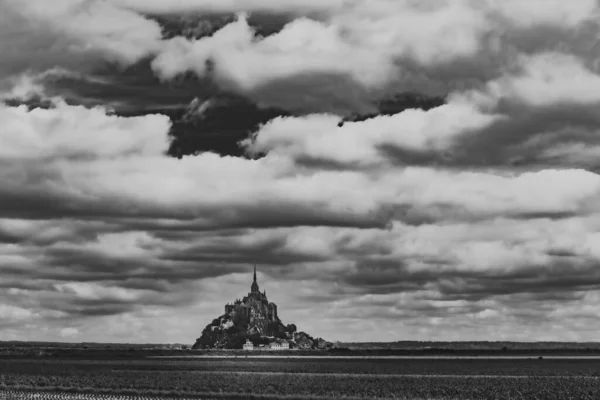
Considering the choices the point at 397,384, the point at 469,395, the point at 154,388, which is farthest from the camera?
the point at 397,384

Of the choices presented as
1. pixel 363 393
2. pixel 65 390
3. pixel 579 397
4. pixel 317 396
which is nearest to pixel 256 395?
pixel 317 396

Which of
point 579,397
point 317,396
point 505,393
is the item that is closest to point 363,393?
point 317,396

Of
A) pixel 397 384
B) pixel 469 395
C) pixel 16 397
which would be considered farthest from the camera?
pixel 397 384

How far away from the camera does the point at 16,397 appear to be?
86.1 m

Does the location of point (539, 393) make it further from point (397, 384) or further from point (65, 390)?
point (65, 390)

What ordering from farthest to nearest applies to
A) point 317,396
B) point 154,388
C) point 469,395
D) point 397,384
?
point 397,384
point 154,388
point 469,395
point 317,396

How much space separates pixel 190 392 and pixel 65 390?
58.6 feet

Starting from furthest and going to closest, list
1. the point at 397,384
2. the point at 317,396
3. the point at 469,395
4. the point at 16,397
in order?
the point at 397,384 → the point at 469,395 → the point at 317,396 → the point at 16,397

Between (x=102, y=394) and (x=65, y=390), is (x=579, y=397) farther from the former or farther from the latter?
(x=65, y=390)

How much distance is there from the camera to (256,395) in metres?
94.2

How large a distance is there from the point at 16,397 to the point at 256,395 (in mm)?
27126

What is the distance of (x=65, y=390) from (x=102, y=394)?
9.53 meters

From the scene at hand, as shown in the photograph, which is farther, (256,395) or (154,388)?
(154,388)

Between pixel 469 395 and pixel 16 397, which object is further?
pixel 469 395
